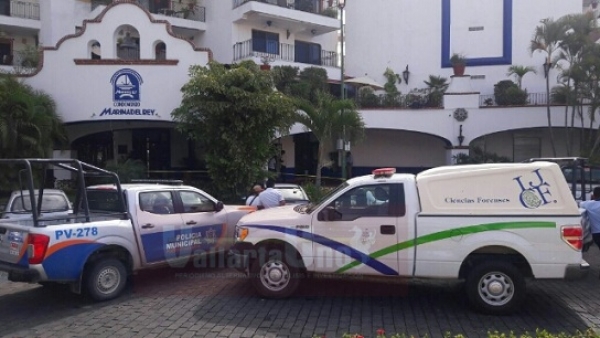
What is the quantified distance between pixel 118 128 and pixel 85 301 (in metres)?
14.1

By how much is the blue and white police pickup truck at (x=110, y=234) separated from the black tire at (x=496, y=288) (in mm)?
4253

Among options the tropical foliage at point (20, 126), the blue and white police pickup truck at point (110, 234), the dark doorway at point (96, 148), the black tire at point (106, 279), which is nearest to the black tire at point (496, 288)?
the blue and white police pickup truck at point (110, 234)

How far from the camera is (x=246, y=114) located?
15.3 meters

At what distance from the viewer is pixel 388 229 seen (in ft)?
23.7

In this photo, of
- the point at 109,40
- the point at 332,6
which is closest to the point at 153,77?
the point at 109,40

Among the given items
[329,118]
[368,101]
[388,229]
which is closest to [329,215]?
[388,229]

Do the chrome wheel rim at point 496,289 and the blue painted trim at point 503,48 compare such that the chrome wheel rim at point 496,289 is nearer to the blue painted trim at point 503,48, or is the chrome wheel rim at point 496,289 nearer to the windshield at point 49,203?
the windshield at point 49,203

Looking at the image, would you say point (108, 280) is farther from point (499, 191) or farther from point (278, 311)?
point (499, 191)

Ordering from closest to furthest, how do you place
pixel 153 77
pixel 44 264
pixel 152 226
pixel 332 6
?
1. pixel 44 264
2. pixel 152 226
3. pixel 153 77
4. pixel 332 6

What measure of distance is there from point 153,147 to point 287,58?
865 cm

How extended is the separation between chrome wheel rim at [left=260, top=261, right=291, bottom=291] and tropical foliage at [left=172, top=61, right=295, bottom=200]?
26.4 feet

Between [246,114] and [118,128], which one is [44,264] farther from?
[118,128]

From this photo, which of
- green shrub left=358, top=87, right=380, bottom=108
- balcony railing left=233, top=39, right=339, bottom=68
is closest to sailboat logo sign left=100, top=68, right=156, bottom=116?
balcony railing left=233, top=39, right=339, bottom=68

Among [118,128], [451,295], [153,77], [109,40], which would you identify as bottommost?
[451,295]
